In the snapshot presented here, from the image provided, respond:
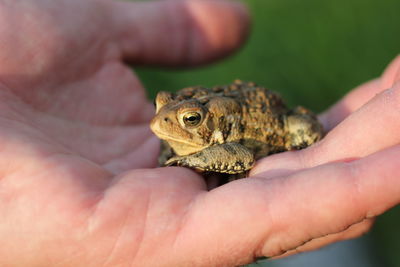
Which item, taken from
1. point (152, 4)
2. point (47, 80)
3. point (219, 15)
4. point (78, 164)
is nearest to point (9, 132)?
point (78, 164)

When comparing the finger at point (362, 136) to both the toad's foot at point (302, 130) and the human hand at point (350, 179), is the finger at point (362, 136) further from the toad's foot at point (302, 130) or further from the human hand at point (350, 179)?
the toad's foot at point (302, 130)

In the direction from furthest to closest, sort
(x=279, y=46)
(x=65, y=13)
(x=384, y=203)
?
(x=279, y=46), (x=65, y=13), (x=384, y=203)

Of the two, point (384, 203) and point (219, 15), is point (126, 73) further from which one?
point (384, 203)

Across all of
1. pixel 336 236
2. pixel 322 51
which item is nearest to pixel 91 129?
pixel 336 236

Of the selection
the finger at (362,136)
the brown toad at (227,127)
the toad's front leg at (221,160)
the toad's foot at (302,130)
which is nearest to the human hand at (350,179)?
the finger at (362,136)

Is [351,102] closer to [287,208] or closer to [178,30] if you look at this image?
[287,208]
